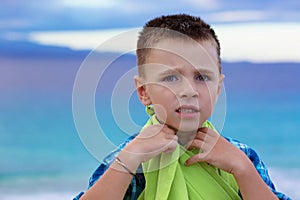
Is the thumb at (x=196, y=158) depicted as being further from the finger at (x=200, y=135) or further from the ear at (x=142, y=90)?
the ear at (x=142, y=90)

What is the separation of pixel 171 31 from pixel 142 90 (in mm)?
142

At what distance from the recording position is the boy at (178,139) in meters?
1.38

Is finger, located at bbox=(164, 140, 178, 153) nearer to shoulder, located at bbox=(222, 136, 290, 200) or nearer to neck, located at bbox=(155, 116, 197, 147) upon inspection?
neck, located at bbox=(155, 116, 197, 147)

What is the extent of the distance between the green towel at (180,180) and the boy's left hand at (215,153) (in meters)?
0.03

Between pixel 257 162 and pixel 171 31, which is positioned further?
pixel 257 162

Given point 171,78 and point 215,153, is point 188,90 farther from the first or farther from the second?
point 215,153

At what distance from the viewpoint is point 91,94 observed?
1.35 m

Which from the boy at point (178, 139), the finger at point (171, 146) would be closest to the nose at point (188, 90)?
the boy at point (178, 139)

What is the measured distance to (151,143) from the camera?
4.56ft

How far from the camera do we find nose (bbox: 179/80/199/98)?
135 centimetres

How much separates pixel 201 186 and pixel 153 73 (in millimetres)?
272

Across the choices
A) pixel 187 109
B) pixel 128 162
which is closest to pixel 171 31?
pixel 187 109

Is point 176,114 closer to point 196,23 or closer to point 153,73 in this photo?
point 153,73

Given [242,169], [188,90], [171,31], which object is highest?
[171,31]
